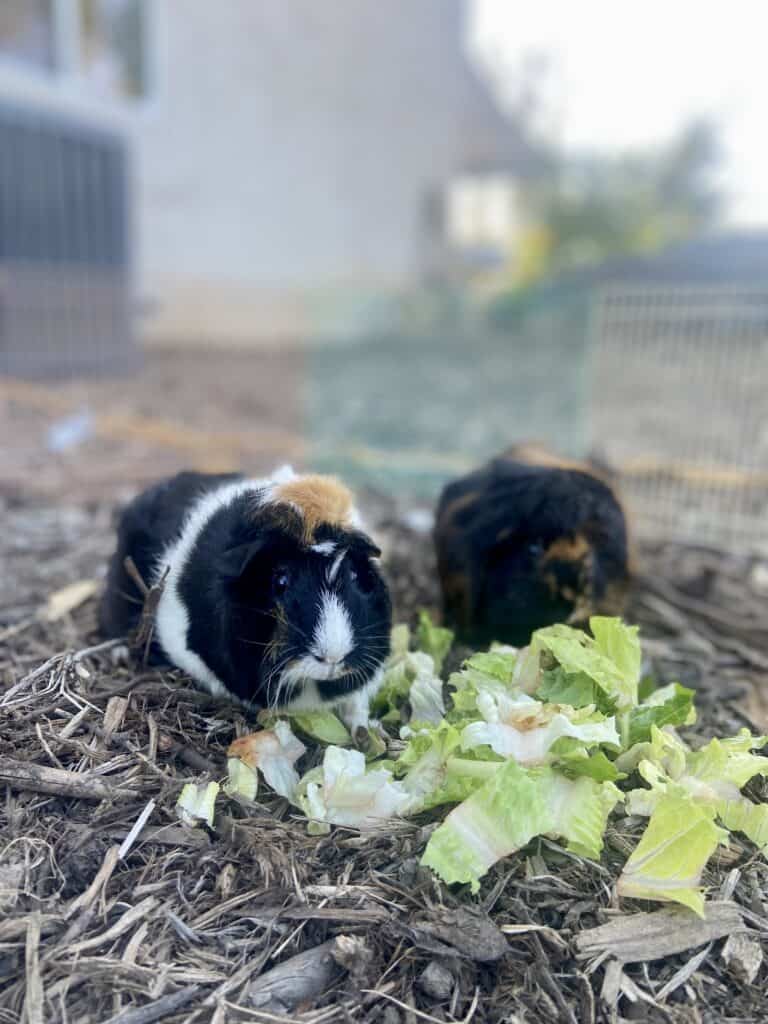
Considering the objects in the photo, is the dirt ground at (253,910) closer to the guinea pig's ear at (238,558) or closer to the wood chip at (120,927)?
the wood chip at (120,927)

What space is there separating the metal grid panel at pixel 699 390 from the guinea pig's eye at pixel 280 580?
9.13 feet

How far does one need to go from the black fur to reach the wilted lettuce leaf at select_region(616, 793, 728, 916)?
2.35ft

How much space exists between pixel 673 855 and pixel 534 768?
0.31m

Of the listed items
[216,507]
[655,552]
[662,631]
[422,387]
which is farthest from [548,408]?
[216,507]

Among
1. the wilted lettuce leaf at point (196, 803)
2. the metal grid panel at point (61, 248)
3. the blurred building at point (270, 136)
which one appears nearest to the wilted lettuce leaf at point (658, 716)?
the wilted lettuce leaf at point (196, 803)

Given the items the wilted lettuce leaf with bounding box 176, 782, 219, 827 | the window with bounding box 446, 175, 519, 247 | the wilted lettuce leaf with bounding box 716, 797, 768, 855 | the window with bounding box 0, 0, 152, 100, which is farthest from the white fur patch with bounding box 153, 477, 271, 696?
the window with bounding box 446, 175, 519, 247

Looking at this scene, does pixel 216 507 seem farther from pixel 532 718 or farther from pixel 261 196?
pixel 261 196

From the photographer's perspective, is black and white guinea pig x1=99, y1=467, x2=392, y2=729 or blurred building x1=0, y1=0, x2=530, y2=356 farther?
blurred building x1=0, y1=0, x2=530, y2=356

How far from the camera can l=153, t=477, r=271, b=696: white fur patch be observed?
2158mm

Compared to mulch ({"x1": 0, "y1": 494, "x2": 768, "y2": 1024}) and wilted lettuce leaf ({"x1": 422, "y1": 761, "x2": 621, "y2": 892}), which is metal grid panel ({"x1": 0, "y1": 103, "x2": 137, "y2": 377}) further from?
wilted lettuce leaf ({"x1": 422, "y1": 761, "x2": 621, "y2": 892})

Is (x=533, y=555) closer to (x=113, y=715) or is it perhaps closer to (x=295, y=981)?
(x=113, y=715)

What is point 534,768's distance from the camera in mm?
1816

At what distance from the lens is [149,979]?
4.85 ft

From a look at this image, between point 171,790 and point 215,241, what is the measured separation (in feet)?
33.1
